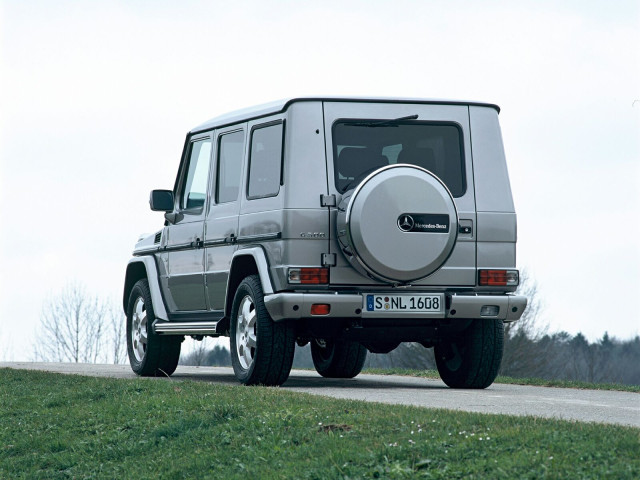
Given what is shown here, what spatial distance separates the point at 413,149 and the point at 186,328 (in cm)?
321

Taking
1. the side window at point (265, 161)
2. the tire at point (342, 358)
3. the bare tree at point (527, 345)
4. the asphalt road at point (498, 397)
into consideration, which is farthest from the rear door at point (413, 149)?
the bare tree at point (527, 345)

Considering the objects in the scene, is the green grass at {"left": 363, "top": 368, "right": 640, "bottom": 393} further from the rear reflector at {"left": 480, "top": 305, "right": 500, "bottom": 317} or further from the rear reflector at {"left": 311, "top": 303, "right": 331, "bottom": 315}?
the rear reflector at {"left": 311, "top": 303, "right": 331, "bottom": 315}

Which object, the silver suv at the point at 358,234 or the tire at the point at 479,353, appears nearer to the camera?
the silver suv at the point at 358,234

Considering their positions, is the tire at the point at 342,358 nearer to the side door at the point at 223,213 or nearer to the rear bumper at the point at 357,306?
the side door at the point at 223,213

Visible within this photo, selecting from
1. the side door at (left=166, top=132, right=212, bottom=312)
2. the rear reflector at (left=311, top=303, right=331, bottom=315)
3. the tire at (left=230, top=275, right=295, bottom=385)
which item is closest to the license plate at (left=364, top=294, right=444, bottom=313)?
the rear reflector at (left=311, top=303, right=331, bottom=315)

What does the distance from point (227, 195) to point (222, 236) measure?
441 millimetres

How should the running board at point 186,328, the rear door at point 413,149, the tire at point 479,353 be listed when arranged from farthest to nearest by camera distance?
the running board at point 186,328 → the tire at point 479,353 → the rear door at point 413,149

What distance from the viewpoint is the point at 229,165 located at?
1226 cm

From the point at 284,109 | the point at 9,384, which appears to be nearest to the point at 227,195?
the point at 284,109

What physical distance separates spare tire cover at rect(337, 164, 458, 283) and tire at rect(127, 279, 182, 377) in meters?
3.53

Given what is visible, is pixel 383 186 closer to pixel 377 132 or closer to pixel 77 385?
pixel 377 132

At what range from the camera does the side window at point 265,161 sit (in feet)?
36.9

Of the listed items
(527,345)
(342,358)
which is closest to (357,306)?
(342,358)

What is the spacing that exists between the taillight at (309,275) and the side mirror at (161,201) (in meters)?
2.94
